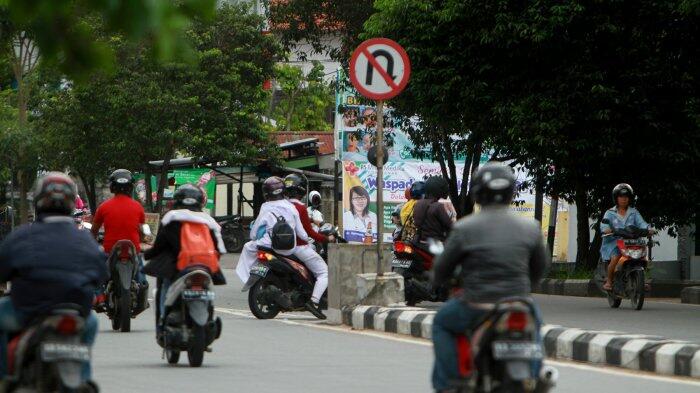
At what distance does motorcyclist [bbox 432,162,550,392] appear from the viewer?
7062 mm

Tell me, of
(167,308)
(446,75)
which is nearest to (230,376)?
(167,308)

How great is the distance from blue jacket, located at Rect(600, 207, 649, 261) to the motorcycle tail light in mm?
13322

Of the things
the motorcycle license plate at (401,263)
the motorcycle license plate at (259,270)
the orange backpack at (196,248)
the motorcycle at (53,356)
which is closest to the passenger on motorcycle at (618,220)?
the motorcycle license plate at (401,263)

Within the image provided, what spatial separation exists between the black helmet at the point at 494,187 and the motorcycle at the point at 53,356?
1926 millimetres

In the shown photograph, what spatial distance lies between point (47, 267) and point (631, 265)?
13078 mm

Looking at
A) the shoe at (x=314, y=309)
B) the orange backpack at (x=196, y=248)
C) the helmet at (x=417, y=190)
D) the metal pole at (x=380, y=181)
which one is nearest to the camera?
the orange backpack at (x=196, y=248)

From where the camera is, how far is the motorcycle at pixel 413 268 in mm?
18125

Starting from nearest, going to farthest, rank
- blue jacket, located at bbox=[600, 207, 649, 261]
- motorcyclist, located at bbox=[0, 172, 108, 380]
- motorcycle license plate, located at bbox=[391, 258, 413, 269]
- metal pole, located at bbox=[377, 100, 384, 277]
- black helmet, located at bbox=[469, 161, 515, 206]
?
black helmet, located at bbox=[469, 161, 515, 206]
motorcyclist, located at bbox=[0, 172, 108, 380]
metal pole, located at bbox=[377, 100, 384, 277]
motorcycle license plate, located at bbox=[391, 258, 413, 269]
blue jacket, located at bbox=[600, 207, 649, 261]

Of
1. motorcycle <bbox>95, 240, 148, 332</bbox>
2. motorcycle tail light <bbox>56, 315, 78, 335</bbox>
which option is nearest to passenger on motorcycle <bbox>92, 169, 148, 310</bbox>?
motorcycle <bbox>95, 240, 148, 332</bbox>

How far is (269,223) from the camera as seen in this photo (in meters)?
16.7

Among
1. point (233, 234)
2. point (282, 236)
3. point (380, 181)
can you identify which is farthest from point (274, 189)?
point (233, 234)

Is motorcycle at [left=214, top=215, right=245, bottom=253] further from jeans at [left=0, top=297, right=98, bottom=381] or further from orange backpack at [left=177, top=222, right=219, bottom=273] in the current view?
jeans at [left=0, top=297, right=98, bottom=381]

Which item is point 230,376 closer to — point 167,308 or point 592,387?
point 167,308

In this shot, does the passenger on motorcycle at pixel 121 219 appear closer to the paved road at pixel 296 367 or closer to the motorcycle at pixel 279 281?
the paved road at pixel 296 367
